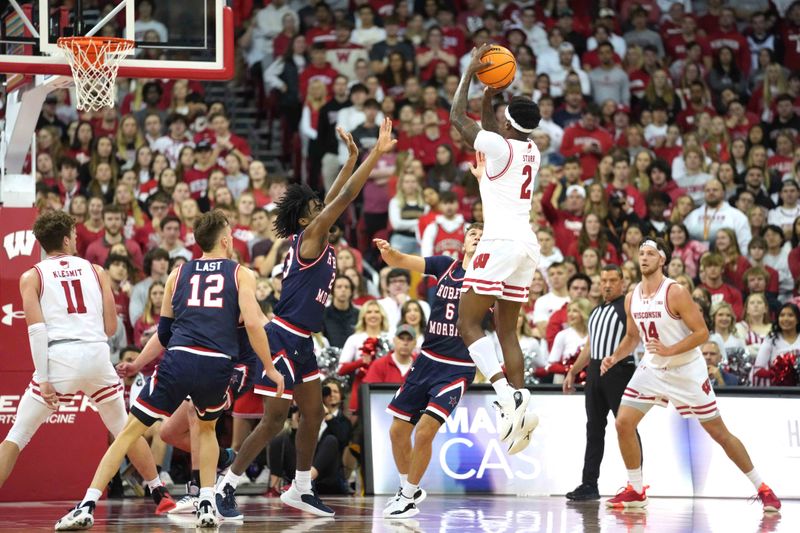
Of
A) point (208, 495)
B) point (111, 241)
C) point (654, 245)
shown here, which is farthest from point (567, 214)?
point (208, 495)

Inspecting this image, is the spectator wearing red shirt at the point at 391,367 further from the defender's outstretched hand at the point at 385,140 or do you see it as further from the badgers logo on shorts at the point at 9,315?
the defender's outstretched hand at the point at 385,140

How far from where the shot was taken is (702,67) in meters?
21.5

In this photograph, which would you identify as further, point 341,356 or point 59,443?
point 341,356

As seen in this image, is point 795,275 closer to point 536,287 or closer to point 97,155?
point 536,287

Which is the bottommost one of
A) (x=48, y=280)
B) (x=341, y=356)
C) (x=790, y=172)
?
(x=341, y=356)

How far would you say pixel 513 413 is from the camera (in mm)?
9219

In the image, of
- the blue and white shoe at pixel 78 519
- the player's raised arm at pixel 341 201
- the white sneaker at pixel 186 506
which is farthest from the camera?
the white sneaker at pixel 186 506

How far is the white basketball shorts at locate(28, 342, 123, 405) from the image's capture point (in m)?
10.1

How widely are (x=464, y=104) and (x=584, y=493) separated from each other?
4.62 meters

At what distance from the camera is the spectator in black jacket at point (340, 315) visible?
1493 cm

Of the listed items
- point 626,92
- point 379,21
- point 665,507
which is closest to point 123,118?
point 379,21

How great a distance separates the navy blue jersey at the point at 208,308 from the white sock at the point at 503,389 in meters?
1.87

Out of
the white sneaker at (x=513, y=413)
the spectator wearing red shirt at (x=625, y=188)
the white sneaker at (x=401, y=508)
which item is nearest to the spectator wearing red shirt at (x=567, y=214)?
the spectator wearing red shirt at (x=625, y=188)

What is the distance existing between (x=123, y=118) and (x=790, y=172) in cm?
934
